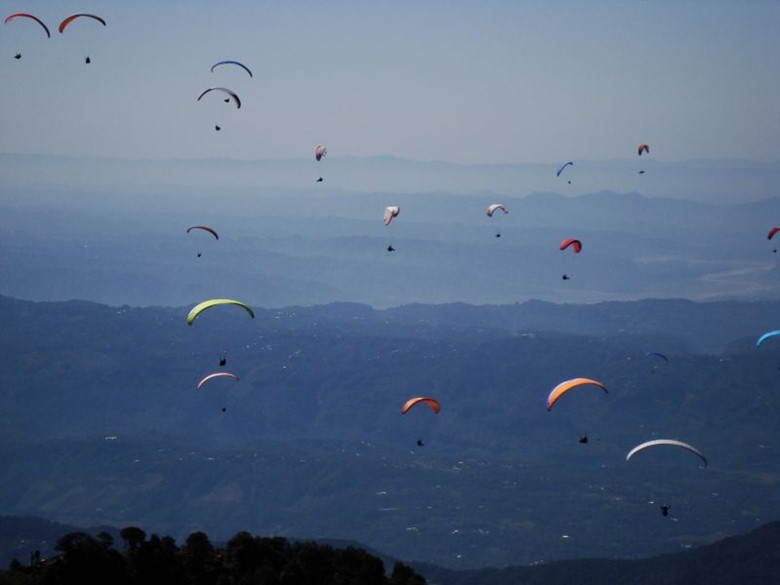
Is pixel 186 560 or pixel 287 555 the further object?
pixel 287 555

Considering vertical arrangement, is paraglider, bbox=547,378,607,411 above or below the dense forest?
above

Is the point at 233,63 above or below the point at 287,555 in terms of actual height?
above

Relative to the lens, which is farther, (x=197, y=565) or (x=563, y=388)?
(x=563, y=388)

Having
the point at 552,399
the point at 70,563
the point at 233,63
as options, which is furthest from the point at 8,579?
the point at 233,63

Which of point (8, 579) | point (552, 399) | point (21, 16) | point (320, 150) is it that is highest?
point (320, 150)

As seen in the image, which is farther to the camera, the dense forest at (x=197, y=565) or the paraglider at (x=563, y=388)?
the paraglider at (x=563, y=388)

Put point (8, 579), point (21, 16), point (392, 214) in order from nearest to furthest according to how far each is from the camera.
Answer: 1. point (8, 579)
2. point (21, 16)
3. point (392, 214)

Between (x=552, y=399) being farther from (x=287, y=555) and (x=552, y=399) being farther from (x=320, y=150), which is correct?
(x=320, y=150)

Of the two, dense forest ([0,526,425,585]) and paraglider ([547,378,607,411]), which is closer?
dense forest ([0,526,425,585])

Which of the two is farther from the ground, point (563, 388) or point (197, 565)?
point (563, 388)

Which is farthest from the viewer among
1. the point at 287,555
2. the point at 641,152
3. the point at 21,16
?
the point at 641,152

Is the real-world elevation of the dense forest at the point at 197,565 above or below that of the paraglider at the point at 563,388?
below
